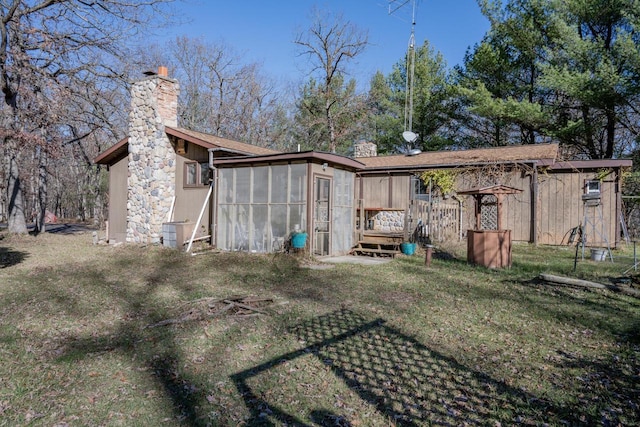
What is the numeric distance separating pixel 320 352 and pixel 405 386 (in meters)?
0.99

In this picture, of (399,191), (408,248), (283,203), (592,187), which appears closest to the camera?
(283,203)

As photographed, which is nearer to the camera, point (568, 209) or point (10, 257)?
point (10, 257)

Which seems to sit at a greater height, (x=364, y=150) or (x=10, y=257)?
(x=364, y=150)

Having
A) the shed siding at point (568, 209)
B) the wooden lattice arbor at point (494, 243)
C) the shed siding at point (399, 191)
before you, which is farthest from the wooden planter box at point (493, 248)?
the shed siding at point (399, 191)

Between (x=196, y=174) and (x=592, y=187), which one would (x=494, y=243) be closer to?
(x=592, y=187)

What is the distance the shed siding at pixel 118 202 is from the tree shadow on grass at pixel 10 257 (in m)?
2.78

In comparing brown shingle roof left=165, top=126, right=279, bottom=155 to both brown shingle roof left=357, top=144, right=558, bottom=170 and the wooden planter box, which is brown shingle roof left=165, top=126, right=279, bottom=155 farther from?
the wooden planter box

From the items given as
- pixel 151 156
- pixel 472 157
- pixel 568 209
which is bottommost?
pixel 568 209

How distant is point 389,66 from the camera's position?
78.1 ft

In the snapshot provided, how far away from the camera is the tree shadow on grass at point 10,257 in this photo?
8.87 metres

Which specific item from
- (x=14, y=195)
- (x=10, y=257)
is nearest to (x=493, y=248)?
(x=10, y=257)

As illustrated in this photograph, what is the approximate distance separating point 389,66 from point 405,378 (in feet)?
74.4

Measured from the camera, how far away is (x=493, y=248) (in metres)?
8.55

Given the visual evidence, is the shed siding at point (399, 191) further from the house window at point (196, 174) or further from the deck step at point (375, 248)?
the house window at point (196, 174)
